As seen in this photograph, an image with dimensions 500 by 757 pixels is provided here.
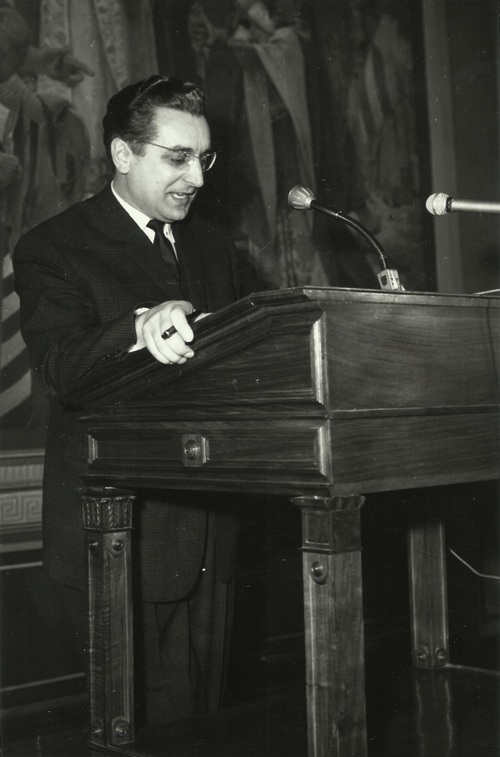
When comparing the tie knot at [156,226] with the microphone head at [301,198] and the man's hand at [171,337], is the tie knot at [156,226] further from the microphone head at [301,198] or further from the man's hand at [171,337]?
the man's hand at [171,337]

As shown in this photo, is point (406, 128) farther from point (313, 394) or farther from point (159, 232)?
point (313, 394)

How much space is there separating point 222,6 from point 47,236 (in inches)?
86.8

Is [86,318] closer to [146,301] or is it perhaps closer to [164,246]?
[146,301]

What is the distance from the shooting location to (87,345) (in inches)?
85.4

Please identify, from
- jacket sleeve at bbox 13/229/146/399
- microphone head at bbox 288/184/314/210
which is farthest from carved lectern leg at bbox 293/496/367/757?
microphone head at bbox 288/184/314/210

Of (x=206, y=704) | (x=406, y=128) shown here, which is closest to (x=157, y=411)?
(x=206, y=704)

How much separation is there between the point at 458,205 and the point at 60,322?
1022 mm

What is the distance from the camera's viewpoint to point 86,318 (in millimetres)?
2434

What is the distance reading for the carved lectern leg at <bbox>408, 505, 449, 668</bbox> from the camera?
2.99 m

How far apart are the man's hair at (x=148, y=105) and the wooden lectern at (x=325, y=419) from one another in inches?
33.5

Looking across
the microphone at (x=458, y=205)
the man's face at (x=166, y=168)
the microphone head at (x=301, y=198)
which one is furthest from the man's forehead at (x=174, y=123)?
the microphone at (x=458, y=205)

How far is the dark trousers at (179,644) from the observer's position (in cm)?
266

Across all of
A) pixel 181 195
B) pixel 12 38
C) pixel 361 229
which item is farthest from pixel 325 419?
pixel 12 38

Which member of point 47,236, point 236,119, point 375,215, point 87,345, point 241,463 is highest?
point 236,119
